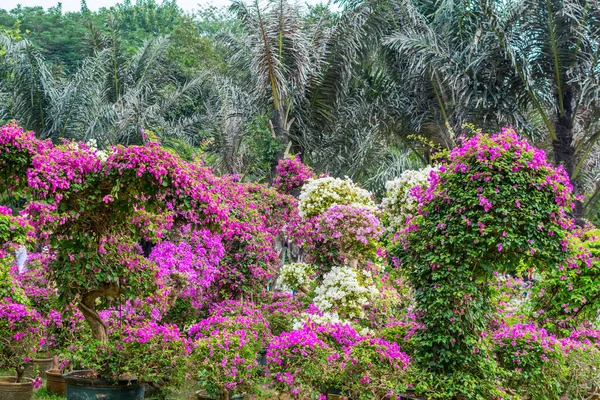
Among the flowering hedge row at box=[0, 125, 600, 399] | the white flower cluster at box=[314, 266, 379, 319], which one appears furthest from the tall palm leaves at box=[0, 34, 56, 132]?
the white flower cluster at box=[314, 266, 379, 319]

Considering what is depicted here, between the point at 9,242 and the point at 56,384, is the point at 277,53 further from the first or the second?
the point at 56,384

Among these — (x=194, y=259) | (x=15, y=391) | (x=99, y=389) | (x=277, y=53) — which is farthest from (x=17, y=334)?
(x=277, y=53)

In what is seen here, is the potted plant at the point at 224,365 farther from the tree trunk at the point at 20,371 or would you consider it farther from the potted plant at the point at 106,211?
the tree trunk at the point at 20,371

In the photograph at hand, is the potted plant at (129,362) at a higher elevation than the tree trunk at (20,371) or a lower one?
higher

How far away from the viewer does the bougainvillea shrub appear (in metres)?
5.98

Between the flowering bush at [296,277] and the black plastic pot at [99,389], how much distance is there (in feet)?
17.6

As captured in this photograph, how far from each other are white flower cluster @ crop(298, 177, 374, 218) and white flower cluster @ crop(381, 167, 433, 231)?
2.67ft

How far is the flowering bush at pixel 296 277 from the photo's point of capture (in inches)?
460

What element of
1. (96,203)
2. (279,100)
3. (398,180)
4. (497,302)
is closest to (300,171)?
(279,100)

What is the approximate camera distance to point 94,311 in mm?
7246

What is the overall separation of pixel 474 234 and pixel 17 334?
5.40 m

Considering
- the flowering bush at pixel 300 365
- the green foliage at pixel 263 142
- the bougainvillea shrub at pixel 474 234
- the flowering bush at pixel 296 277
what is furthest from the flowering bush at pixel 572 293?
the green foliage at pixel 263 142

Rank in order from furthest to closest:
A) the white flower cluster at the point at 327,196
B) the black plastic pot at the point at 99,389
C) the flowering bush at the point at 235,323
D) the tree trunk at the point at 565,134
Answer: the tree trunk at the point at 565,134 → the white flower cluster at the point at 327,196 → the flowering bush at the point at 235,323 → the black plastic pot at the point at 99,389

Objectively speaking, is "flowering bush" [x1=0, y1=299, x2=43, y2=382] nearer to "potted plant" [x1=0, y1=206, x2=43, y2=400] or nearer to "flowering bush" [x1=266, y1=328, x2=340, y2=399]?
"potted plant" [x1=0, y1=206, x2=43, y2=400]
